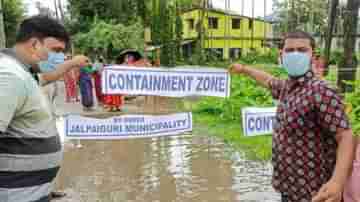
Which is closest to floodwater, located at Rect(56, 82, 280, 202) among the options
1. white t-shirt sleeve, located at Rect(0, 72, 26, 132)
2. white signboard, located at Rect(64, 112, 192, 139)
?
white signboard, located at Rect(64, 112, 192, 139)

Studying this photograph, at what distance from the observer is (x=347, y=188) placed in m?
2.18

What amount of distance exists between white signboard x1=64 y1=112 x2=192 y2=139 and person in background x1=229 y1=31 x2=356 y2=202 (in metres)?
2.55

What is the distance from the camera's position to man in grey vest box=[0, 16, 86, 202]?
2.00 m

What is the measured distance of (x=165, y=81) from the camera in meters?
4.71

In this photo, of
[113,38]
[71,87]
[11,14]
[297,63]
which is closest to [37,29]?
[297,63]

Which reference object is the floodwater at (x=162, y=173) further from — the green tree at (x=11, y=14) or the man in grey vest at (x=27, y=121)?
the green tree at (x=11, y=14)

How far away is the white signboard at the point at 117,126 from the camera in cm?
492

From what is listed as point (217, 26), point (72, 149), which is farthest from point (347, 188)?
point (217, 26)

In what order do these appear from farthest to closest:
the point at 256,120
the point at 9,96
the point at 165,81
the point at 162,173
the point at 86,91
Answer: the point at 86,91
the point at 162,173
the point at 256,120
the point at 165,81
the point at 9,96

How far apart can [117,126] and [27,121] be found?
2.86m

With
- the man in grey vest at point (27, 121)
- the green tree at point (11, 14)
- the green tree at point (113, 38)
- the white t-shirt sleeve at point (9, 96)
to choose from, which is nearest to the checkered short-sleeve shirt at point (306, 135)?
the man in grey vest at point (27, 121)

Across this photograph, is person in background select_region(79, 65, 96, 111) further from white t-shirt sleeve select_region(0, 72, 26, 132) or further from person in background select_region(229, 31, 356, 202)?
white t-shirt sleeve select_region(0, 72, 26, 132)

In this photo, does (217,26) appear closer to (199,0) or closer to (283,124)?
(199,0)

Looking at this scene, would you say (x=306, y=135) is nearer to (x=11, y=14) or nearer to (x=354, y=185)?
(x=354, y=185)
